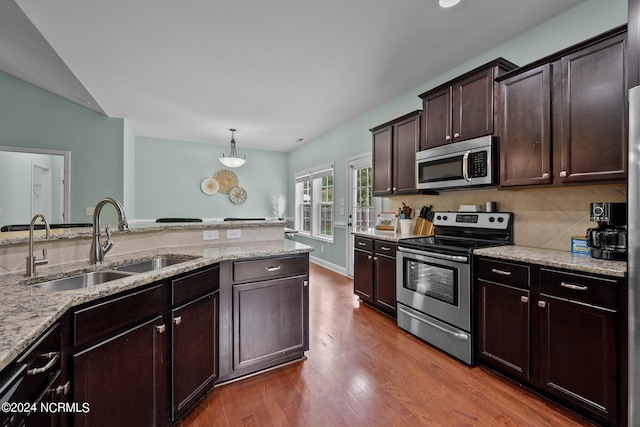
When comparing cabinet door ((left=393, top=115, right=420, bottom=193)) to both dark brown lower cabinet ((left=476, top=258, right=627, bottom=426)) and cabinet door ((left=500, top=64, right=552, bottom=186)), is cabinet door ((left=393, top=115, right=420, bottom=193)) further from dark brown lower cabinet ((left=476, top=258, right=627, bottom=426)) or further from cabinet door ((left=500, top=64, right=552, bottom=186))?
dark brown lower cabinet ((left=476, top=258, right=627, bottom=426))

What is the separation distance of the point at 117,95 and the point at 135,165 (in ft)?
8.39

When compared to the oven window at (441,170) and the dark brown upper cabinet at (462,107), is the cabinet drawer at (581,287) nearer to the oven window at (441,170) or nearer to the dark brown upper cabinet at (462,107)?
the oven window at (441,170)

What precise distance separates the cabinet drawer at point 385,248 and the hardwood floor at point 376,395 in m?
0.89

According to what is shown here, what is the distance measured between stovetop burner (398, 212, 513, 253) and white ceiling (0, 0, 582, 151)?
166 centimetres

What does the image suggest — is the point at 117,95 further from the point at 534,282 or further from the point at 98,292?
the point at 534,282

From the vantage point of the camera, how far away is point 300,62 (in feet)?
9.54

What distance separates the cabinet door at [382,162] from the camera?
3.51 metres

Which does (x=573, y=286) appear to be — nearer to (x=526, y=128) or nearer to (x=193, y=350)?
(x=526, y=128)

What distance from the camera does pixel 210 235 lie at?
7.79ft

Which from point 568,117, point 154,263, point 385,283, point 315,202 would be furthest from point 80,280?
point 315,202

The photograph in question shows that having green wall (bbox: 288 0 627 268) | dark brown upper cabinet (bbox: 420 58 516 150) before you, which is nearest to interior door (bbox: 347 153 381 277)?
green wall (bbox: 288 0 627 268)

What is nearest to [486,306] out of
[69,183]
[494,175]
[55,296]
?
[494,175]

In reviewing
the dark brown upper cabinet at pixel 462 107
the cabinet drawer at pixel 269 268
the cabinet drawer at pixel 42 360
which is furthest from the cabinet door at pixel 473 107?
the cabinet drawer at pixel 42 360

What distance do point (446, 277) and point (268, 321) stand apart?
5.01 ft
